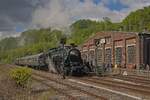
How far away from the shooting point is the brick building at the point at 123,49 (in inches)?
1513

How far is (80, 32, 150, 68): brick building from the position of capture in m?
38.4

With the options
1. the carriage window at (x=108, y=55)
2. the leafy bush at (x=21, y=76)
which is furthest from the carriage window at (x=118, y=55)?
the leafy bush at (x=21, y=76)

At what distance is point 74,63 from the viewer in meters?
26.1

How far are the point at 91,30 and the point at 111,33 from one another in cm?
6281

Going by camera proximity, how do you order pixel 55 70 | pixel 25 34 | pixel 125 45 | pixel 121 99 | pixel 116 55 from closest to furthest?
1. pixel 121 99
2. pixel 55 70
3. pixel 125 45
4. pixel 116 55
5. pixel 25 34

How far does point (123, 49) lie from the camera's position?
42.0 m

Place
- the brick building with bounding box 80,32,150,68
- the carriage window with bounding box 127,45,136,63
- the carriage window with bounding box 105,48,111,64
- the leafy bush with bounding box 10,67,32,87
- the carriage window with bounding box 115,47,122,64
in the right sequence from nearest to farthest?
the leafy bush with bounding box 10,67,32,87 → the brick building with bounding box 80,32,150,68 → the carriage window with bounding box 127,45,136,63 → the carriage window with bounding box 115,47,122,64 → the carriage window with bounding box 105,48,111,64

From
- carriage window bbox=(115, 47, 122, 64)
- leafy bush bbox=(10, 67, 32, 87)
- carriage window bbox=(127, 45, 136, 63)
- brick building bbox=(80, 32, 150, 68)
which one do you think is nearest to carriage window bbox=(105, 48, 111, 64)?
brick building bbox=(80, 32, 150, 68)

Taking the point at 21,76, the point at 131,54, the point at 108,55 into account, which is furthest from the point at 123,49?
the point at 21,76

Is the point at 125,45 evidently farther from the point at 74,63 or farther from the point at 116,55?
the point at 74,63

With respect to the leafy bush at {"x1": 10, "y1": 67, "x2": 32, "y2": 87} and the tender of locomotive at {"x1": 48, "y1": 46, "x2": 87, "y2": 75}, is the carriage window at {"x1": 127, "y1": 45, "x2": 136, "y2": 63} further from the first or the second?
the leafy bush at {"x1": 10, "y1": 67, "x2": 32, "y2": 87}

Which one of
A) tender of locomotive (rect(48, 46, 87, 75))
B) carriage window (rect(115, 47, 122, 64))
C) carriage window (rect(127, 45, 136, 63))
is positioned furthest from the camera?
carriage window (rect(115, 47, 122, 64))

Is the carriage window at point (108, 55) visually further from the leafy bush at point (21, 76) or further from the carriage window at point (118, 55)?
the leafy bush at point (21, 76)

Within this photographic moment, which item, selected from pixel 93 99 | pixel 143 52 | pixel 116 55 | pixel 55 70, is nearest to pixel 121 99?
pixel 93 99
